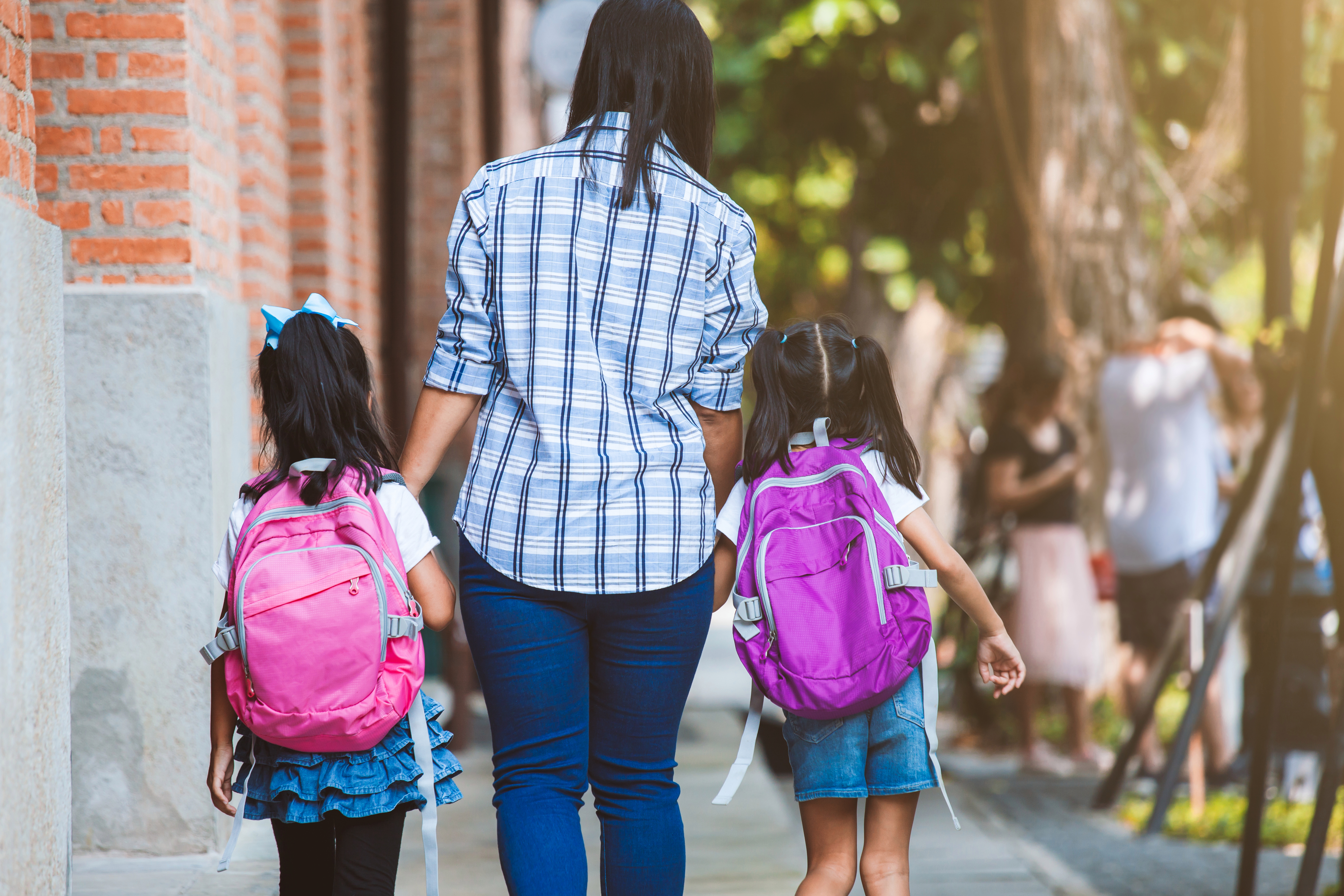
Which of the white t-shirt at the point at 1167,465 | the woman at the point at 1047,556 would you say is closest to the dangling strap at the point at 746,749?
the white t-shirt at the point at 1167,465

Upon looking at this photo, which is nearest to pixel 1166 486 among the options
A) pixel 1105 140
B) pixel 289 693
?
pixel 1105 140

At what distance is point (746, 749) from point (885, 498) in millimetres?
590

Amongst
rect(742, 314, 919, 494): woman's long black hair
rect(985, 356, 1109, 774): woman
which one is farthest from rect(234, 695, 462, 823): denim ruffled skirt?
rect(985, 356, 1109, 774): woman

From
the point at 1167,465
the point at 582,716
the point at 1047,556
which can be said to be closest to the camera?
the point at 582,716

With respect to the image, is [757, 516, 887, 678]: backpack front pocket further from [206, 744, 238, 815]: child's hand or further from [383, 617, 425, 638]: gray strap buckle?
[206, 744, 238, 815]: child's hand

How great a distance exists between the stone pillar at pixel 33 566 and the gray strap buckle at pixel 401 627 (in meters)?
0.71

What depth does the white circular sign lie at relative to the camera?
936cm

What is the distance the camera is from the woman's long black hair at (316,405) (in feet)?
8.66

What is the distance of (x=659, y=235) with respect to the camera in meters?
2.62

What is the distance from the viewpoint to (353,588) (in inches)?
100

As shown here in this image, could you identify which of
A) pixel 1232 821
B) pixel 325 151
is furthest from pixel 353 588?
pixel 1232 821

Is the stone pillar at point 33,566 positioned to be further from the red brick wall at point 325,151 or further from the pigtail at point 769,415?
the red brick wall at point 325,151

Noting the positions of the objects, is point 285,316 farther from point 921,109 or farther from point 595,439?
point 921,109

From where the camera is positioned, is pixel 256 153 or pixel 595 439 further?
pixel 256 153
